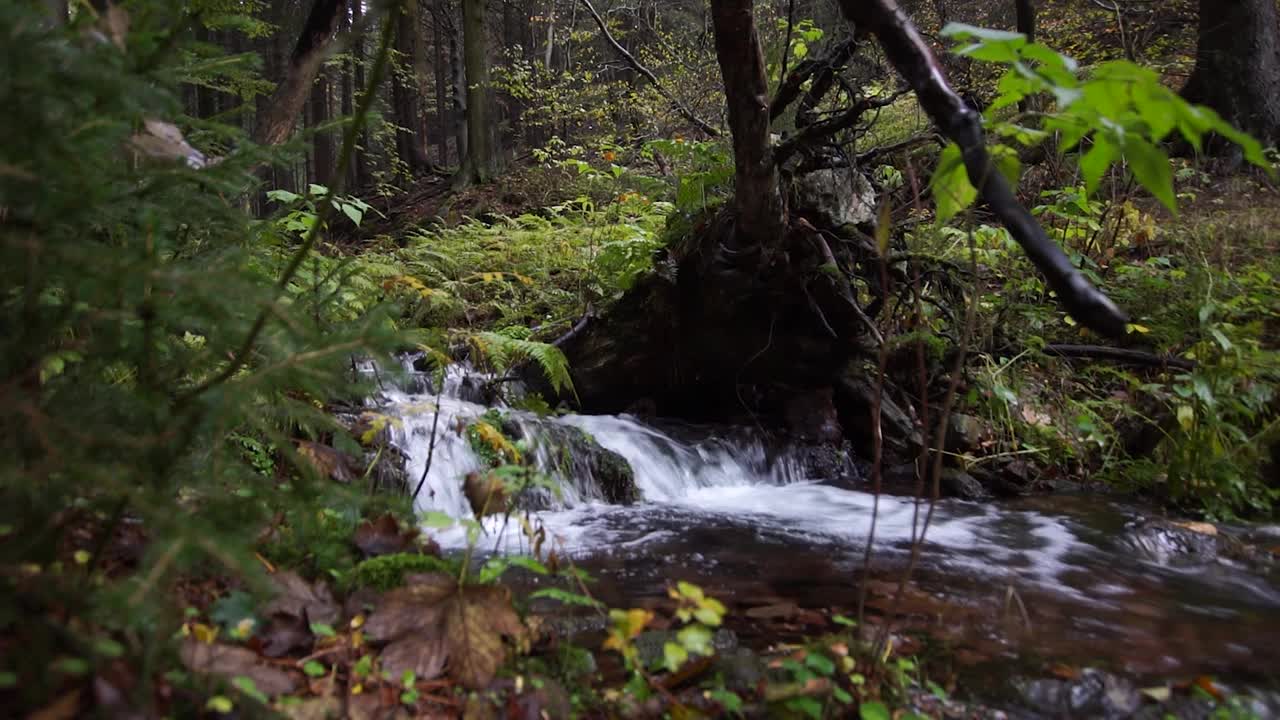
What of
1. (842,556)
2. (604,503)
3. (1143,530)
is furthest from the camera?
(604,503)

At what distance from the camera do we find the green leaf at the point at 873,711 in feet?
5.75

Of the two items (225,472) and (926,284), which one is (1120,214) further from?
(225,472)

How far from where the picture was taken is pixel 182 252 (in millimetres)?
2670

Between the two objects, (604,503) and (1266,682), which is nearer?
(1266,682)

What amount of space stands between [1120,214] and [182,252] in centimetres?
797

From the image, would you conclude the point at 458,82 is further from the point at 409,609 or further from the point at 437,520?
the point at 409,609

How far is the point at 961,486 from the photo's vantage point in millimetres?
5152

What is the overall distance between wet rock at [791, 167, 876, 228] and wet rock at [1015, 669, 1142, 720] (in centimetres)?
383

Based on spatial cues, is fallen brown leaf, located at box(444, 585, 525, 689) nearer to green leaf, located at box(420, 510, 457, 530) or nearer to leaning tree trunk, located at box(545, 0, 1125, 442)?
green leaf, located at box(420, 510, 457, 530)

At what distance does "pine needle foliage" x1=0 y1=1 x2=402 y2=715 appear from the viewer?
4.08 feet

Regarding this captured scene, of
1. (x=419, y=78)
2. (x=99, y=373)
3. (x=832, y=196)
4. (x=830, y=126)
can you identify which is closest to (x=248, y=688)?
(x=99, y=373)

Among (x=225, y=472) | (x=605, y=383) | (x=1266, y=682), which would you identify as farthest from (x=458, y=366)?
(x=1266, y=682)

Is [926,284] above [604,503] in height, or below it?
above

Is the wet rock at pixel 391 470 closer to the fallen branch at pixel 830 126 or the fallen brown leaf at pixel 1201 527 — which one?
the fallen branch at pixel 830 126
